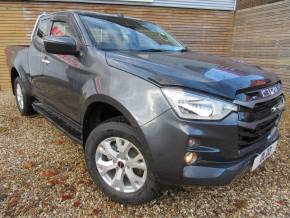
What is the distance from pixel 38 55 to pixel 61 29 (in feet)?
2.08

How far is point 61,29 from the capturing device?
3250 mm

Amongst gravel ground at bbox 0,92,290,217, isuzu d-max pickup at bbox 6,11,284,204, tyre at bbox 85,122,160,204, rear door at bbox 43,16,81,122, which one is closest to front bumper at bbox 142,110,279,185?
isuzu d-max pickup at bbox 6,11,284,204

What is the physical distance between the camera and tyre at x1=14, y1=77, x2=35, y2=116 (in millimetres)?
4477

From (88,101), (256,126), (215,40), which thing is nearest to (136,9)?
(215,40)

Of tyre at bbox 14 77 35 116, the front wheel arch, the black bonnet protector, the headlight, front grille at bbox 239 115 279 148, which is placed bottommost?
tyre at bbox 14 77 35 116

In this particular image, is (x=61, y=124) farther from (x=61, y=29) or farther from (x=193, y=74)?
(x=193, y=74)

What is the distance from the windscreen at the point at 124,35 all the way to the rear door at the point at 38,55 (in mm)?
969

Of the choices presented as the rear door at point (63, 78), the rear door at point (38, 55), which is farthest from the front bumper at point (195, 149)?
the rear door at point (38, 55)

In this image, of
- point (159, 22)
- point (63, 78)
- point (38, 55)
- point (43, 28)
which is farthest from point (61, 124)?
point (159, 22)

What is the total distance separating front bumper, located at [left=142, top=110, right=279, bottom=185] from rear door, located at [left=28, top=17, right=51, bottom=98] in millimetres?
2277

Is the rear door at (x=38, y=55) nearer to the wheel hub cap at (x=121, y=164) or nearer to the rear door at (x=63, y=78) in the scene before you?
the rear door at (x=63, y=78)

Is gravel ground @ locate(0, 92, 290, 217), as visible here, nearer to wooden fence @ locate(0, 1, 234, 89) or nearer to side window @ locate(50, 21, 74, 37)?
side window @ locate(50, 21, 74, 37)

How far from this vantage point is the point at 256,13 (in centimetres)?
881

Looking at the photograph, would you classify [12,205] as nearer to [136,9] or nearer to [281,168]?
[281,168]
